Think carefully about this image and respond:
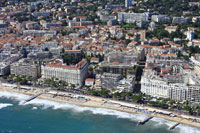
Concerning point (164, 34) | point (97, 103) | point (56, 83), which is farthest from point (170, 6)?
point (97, 103)

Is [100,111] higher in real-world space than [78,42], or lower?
lower

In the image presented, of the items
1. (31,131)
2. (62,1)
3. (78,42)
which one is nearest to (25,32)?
(78,42)

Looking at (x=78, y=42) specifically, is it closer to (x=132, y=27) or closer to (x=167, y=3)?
(x=132, y=27)

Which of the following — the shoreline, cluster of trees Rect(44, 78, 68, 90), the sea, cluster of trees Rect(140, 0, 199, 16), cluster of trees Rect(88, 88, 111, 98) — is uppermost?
cluster of trees Rect(140, 0, 199, 16)

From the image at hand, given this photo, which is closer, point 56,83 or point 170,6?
point 56,83

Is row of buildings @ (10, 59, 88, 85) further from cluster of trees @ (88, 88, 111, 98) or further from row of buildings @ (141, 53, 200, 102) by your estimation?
row of buildings @ (141, 53, 200, 102)

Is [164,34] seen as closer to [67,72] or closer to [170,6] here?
[170,6]

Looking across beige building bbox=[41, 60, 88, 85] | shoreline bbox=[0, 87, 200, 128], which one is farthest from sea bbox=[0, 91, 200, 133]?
beige building bbox=[41, 60, 88, 85]

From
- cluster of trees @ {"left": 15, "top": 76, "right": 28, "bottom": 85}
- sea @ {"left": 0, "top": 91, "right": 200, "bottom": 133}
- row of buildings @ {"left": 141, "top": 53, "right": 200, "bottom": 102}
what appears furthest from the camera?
cluster of trees @ {"left": 15, "top": 76, "right": 28, "bottom": 85}
